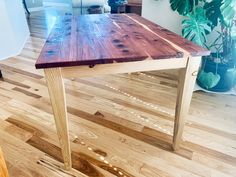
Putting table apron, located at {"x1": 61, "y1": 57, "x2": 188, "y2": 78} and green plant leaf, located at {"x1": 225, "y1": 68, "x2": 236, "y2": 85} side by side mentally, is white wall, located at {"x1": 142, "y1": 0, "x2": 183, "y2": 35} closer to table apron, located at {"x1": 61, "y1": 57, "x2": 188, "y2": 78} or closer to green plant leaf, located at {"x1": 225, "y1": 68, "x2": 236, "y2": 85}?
green plant leaf, located at {"x1": 225, "y1": 68, "x2": 236, "y2": 85}

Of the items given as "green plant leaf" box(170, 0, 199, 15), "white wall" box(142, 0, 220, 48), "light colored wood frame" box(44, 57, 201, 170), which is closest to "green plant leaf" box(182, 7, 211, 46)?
"green plant leaf" box(170, 0, 199, 15)

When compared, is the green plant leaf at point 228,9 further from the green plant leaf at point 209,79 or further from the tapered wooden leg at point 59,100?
the tapered wooden leg at point 59,100

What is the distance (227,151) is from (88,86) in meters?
1.25

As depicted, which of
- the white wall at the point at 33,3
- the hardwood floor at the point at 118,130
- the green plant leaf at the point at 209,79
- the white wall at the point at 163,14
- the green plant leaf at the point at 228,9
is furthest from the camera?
the white wall at the point at 33,3

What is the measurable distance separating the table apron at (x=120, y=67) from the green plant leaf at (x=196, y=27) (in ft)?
2.21

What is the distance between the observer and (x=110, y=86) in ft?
6.34

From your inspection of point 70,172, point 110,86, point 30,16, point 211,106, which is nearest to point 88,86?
point 110,86

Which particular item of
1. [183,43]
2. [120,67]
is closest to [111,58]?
[120,67]

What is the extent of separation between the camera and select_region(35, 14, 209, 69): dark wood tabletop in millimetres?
→ 836

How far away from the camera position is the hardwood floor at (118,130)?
1.12 metres

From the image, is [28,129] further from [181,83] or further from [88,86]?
[181,83]

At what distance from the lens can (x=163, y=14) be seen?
84.1 inches

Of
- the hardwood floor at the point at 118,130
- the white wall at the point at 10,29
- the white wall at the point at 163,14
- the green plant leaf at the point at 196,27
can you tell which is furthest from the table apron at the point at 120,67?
the white wall at the point at 10,29

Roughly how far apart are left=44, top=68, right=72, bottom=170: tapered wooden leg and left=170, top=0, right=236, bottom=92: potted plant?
3.50 ft
